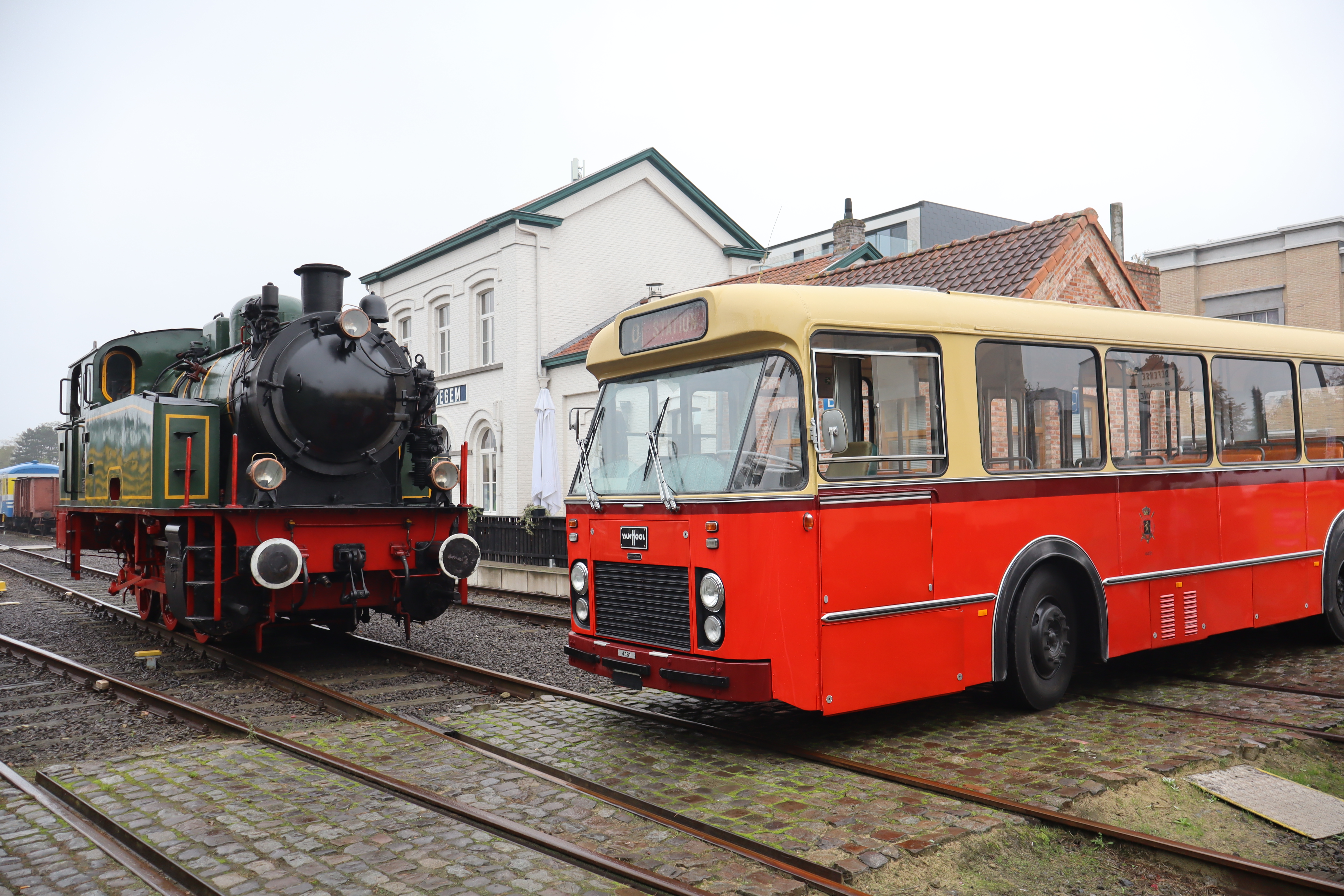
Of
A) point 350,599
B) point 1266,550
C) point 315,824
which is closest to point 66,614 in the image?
point 350,599

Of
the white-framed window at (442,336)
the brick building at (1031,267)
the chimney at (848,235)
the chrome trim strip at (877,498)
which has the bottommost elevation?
the chrome trim strip at (877,498)

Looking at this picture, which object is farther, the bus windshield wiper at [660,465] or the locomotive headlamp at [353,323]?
the locomotive headlamp at [353,323]

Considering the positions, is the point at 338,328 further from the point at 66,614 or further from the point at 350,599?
the point at 66,614

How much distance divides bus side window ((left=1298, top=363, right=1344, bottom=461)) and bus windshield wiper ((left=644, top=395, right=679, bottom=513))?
6296 millimetres

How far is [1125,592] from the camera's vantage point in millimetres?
7090

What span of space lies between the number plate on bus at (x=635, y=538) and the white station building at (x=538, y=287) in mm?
13763

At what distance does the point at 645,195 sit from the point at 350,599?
676 inches

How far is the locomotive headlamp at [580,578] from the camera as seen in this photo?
22.0ft

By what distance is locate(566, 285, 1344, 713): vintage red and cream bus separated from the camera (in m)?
5.53

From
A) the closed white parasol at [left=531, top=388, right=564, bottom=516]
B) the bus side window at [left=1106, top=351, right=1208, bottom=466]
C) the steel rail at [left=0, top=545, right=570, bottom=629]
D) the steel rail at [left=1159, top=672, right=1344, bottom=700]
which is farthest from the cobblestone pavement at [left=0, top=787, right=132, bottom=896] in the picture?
the closed white parasol at [left=531, top=388, right=564, bottom=516]

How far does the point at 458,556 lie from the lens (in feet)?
30.7

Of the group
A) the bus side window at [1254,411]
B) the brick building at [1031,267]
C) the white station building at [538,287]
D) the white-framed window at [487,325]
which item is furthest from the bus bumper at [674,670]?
the white-framed window at [487,325]

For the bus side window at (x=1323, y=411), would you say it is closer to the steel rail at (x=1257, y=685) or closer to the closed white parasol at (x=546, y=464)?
the steel rail at (x=1257, y=685)

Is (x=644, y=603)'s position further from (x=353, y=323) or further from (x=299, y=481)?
(x=353, y=323)
